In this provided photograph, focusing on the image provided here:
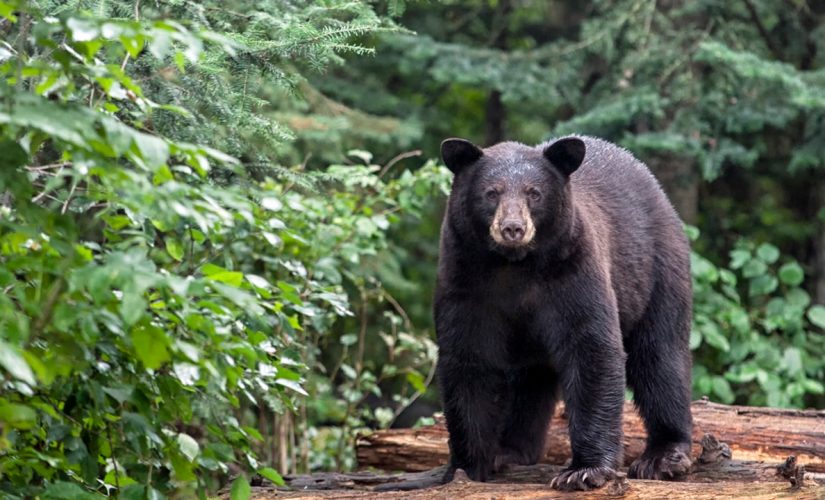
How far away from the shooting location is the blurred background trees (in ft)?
10.9

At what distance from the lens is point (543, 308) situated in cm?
523

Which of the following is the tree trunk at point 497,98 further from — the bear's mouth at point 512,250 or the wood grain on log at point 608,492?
the wood grain on log at point 608,492

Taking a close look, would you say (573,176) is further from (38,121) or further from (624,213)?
(38,121)

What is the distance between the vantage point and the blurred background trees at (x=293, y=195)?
333 centimetres

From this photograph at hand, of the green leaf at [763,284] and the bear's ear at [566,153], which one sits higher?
the bear's ear at [566,153]

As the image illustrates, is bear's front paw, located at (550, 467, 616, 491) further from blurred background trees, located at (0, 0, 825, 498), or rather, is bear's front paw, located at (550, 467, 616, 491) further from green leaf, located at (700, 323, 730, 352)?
green leaf, located at (700, 323, 730, 352)

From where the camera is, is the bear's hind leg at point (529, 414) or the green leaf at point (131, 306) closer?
the green leaf at point (131, 306)

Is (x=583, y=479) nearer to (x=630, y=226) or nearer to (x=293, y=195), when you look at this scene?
(x=630, y=226)

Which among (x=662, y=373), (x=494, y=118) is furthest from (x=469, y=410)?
(x=494, y=118)

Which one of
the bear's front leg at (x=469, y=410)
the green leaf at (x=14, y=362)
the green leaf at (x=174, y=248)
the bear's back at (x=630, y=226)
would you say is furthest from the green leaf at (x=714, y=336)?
the green leaf at (x=14, y=362)

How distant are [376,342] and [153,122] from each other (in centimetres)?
601

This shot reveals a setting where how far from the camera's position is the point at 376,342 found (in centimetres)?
1091

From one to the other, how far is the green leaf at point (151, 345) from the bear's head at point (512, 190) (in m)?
2.06

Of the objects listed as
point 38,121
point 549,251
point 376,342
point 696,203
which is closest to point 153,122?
point 549,251
